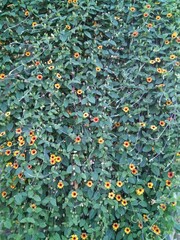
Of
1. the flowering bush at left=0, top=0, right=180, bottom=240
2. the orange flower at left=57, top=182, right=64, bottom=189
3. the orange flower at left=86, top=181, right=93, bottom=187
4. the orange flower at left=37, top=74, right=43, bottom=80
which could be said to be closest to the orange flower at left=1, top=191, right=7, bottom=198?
the flowering bush at left=0, top=0, right=180, bottom=240

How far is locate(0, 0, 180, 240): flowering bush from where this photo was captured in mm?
1688

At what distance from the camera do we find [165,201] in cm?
169

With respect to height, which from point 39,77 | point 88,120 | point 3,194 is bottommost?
point 3,194

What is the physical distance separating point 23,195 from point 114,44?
1.06 m

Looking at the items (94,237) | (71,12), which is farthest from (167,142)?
(71,12)

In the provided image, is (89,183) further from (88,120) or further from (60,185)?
(88,120)

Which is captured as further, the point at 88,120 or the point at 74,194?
the point at 88,120

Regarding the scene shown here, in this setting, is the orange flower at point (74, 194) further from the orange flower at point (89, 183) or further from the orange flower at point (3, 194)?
the orange flower at point (3, 194)

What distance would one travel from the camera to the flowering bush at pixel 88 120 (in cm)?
169

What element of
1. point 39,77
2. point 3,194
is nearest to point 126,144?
point 39,77

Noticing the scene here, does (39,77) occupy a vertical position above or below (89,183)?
above

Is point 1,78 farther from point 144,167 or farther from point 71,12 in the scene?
point 144,167

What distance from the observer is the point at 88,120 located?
5.83 feet

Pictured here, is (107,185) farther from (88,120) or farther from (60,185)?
(88,120)
